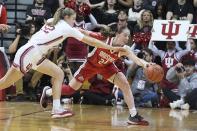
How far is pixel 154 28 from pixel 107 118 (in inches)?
136

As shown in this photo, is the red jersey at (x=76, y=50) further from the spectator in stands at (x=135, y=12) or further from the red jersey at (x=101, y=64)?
the red jersey at (x=101, y=64)

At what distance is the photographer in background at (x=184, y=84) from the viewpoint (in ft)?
34.4

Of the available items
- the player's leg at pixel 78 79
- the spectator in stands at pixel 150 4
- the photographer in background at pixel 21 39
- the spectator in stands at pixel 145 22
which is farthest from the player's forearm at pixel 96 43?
the spectator in stands at pixel 150 4

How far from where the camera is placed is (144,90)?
10961mm

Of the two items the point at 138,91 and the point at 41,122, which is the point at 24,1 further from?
the point at 41,122

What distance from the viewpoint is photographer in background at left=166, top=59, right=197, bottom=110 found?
1049 cm

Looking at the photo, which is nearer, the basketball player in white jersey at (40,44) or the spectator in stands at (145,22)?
the basketball player in white jersey at (40,44)

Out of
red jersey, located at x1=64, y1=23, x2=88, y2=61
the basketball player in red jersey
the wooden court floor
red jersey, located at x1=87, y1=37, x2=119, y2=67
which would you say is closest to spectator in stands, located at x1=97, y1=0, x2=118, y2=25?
red jersey, located at x1=64, y1=23, x2=88, y2=61

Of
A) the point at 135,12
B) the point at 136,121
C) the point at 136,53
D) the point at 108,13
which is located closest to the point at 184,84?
the point at 136,53

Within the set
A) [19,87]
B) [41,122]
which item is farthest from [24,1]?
[41,122]

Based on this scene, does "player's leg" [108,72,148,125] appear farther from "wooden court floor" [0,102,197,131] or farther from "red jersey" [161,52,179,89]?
"red jersey" [161,52,179,89]

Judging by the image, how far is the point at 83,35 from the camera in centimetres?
770

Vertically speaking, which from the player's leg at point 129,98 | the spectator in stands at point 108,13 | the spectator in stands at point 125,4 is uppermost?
the spectator in stands at point 125,4

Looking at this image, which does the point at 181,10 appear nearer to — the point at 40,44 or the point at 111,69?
the point at 111,69
